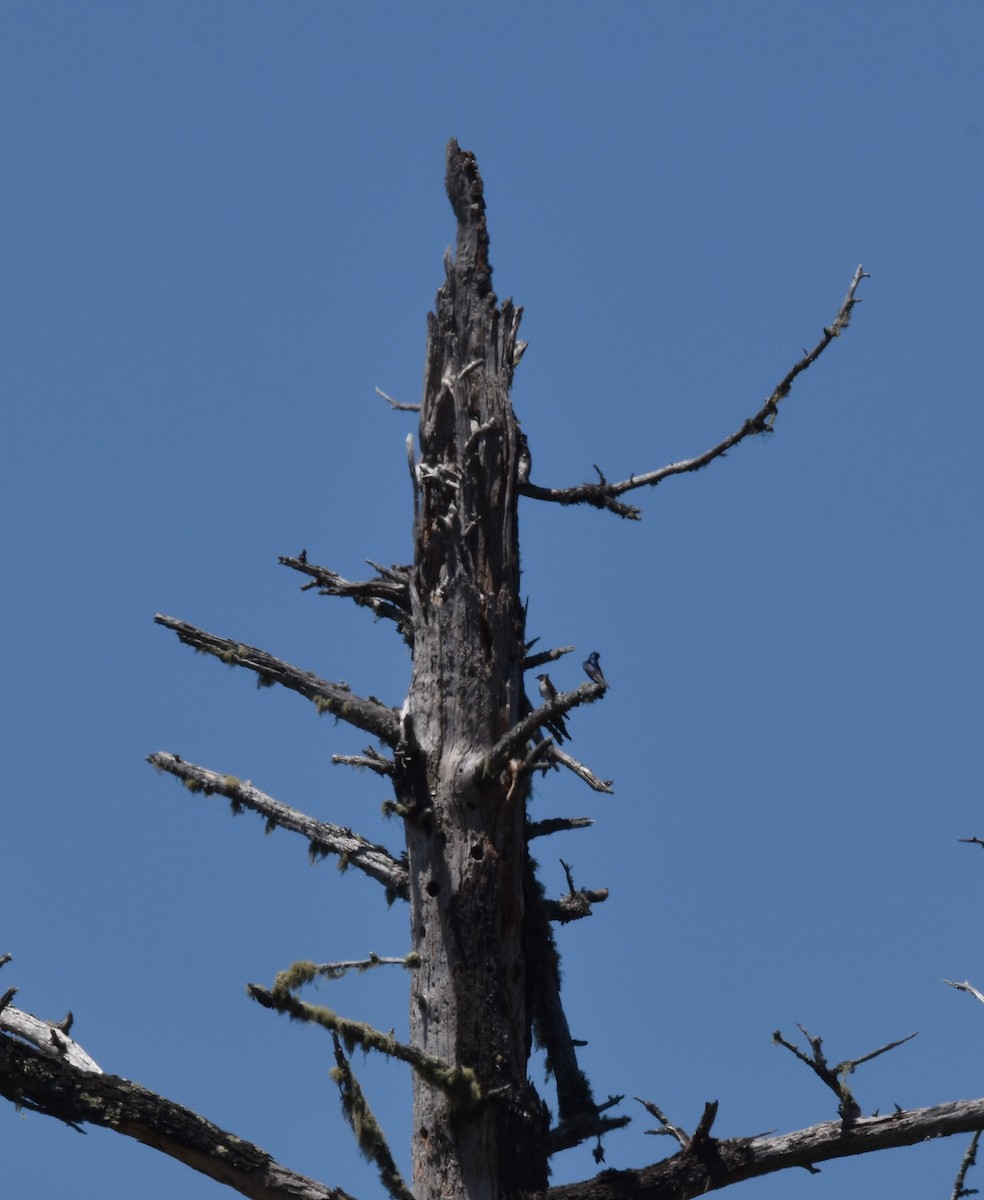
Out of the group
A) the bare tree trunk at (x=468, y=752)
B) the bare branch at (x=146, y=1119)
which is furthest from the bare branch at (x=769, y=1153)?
the bare branch at (x=146, y=1119)

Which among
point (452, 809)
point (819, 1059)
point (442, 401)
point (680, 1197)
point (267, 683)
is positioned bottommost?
point (680, 1197)

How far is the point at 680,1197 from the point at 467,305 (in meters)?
4.76

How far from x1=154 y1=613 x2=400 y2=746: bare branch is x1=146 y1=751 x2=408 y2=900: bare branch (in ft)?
2.01

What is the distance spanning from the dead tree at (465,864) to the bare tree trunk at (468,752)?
10mm

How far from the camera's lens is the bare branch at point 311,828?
7.57 m

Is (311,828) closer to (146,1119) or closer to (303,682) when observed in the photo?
(303,682)

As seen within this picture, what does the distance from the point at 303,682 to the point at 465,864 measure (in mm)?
1306

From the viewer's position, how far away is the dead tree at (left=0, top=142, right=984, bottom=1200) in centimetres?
590

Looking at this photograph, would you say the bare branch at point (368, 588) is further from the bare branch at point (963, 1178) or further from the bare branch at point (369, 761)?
the bare branch at point (963, 1178)

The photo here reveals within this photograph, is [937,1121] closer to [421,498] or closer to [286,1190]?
[286,1190]

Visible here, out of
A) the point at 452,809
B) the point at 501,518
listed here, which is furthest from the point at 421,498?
the point at 452,809

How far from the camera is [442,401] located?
8.16 m

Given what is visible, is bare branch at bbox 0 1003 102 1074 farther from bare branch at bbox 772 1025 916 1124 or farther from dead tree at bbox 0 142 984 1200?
bare branch at bbox 772 1025 916 1124

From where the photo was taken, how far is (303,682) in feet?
24.6
